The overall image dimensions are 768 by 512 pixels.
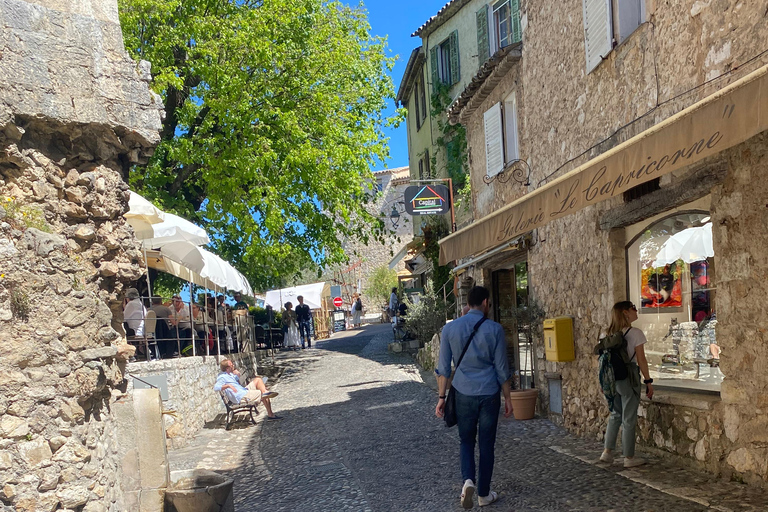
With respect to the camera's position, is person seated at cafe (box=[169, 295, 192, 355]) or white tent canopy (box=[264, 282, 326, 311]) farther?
white tent canopy (box=[264, 282, 326, 311])

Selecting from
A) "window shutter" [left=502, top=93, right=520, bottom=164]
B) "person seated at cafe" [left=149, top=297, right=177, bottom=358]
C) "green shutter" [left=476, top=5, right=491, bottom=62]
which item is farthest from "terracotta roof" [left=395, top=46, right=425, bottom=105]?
"person seated at cafe" [left=149, top=297, right=177, bottom=358]

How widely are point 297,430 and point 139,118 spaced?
6493mm

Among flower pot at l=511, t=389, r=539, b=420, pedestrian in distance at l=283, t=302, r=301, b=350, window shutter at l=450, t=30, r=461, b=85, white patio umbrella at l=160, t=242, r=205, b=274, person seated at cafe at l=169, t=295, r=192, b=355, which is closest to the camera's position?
flower pot at l=511, t=389, r=539, b=420

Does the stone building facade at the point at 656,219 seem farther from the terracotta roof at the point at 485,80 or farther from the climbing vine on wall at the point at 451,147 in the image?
the climbing vine on wall at the point at 451,147

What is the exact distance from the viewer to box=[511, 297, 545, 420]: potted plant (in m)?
9.88

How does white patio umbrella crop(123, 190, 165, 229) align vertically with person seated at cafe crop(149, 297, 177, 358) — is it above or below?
above

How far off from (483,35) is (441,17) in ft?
12.9

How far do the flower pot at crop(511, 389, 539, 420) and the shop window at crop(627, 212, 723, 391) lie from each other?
2.35 meters

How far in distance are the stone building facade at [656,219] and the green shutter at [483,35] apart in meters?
7.70

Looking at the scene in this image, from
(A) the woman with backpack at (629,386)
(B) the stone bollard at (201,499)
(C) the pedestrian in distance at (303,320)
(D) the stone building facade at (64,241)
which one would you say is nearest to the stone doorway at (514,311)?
(A) the woman with backpack at (629,386)

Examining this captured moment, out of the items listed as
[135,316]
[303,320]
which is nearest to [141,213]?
[135,316]

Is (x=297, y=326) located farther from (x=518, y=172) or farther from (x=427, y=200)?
(x=518, y=172)

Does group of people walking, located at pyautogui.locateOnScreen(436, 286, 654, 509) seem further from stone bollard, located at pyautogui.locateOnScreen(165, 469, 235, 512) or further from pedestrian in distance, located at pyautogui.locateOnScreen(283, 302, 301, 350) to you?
pedestrian in distance, located at pyautogui.locateOnScreen(283, 302, 301, 350)

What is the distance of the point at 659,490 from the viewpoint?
18.9 ft
